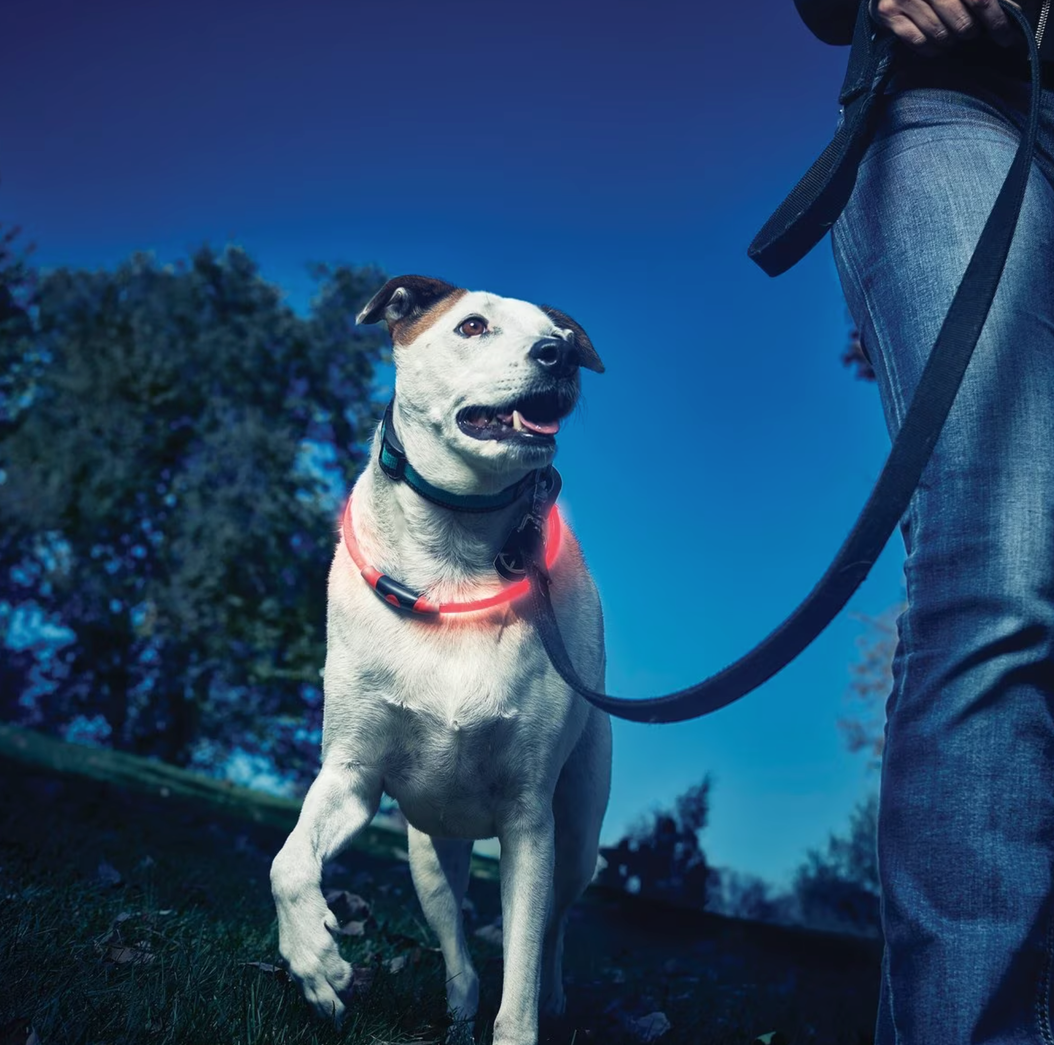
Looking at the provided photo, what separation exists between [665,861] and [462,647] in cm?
610

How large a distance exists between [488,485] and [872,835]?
825cm

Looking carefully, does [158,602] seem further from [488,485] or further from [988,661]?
[988,661]

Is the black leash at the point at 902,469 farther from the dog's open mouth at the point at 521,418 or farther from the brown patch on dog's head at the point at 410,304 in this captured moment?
the brown patch on dog's head at the point at 410,304

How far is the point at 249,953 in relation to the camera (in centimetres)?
341

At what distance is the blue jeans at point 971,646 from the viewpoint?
6.15ft

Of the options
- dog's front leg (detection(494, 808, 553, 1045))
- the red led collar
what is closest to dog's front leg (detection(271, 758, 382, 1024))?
dog's front leg (detection(494, 808, 553, 1045))

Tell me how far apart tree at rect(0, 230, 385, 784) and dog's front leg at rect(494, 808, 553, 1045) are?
1492 centimetres

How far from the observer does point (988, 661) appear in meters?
1.96

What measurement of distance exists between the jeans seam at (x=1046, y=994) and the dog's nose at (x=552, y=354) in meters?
1.84

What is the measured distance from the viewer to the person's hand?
7.45 ft

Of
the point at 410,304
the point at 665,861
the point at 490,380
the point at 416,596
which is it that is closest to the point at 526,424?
the point at 490,380

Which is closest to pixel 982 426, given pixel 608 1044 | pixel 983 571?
pixel 983 571

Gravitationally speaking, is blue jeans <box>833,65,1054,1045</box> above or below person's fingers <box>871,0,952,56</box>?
below

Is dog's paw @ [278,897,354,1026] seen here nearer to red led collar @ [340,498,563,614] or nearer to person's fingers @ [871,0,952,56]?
red led collar @ [340,498,563,614]
